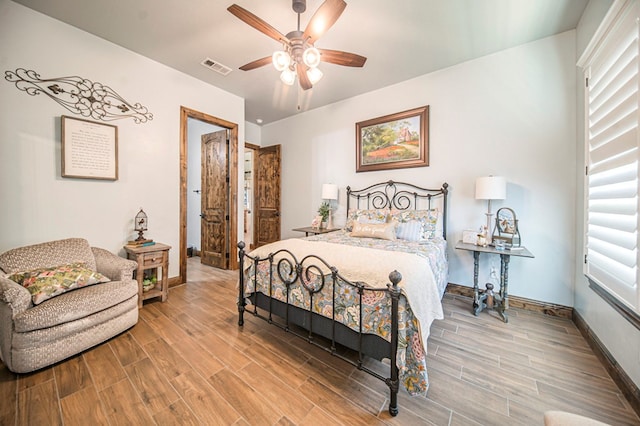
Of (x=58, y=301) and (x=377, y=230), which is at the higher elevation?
(x=377, y=230)

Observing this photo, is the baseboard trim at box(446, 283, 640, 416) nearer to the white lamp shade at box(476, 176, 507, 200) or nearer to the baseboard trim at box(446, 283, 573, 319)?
the baseboard trim at box(446, 283, 573, 319)

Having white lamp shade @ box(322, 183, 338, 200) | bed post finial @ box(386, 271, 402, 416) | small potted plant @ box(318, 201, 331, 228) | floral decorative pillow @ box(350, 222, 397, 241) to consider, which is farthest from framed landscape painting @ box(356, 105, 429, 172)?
→ bed post finial @ box(386, 271, 402, 416)

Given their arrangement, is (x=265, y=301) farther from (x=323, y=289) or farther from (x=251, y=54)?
(x=251, y=54)

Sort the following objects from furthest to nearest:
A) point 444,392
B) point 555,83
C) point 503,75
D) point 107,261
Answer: point 503,75 → point 555,83 → point 107,261 → point 444,392

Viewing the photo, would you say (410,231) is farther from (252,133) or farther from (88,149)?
(252,133)

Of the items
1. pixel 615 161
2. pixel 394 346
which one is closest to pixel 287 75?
pixel 394 346

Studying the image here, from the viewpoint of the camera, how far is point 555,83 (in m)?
2.60

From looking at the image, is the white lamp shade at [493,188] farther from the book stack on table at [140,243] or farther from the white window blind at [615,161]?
the book stack on table at [140,243]

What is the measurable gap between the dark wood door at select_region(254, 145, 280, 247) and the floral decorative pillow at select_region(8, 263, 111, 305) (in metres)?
3.37

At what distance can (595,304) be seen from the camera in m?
2.04

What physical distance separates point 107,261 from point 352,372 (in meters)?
2.61

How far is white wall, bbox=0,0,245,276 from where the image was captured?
2268 millimetres

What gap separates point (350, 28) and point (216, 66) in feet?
6.28

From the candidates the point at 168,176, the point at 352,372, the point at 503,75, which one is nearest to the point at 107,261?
the point at 168,176
